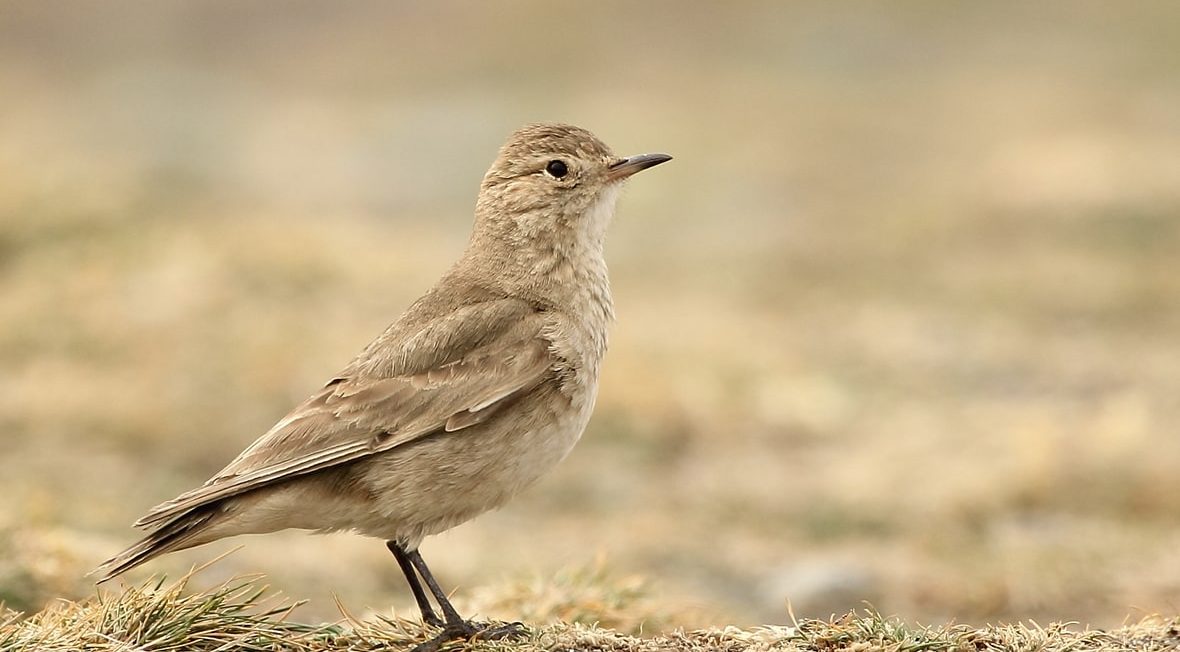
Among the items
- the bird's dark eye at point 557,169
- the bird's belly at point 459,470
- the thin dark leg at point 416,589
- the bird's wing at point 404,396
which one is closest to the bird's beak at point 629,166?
the bird's dark eye at point 557,169

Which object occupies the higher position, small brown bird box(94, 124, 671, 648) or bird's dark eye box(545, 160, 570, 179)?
bird's dark eye box(545, 160, 570, 179)

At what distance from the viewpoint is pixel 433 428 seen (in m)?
6.80

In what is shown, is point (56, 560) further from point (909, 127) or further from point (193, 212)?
point (909, 127)

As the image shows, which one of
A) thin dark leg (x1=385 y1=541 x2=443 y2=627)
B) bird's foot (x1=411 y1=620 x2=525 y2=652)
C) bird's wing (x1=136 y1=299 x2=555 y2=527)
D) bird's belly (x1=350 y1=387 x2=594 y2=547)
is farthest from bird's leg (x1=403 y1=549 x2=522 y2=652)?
bird's wing (x1=136 y1=299 x2=555 y2=527)

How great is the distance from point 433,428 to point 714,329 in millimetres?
10778

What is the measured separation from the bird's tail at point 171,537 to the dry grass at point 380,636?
14 centimetres

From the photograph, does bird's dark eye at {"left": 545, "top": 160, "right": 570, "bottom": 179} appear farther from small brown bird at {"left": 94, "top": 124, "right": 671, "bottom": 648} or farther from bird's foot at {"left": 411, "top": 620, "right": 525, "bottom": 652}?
bird's foot at {"left": 411, "top": 620, "right": 525, "bottom": 652}

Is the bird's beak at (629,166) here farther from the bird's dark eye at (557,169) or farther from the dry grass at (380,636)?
the dry grass at (380,636)

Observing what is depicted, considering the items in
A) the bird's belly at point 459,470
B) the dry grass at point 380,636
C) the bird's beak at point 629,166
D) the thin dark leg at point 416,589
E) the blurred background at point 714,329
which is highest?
the blurred background at point 714,329

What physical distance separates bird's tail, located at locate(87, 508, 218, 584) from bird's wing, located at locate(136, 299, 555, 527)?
0.06m

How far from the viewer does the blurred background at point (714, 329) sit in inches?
424

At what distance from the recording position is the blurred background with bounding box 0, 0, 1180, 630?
35.3 feet

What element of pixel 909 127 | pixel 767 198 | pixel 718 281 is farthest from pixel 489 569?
pixel 909 127

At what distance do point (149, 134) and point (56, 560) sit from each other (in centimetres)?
2584
